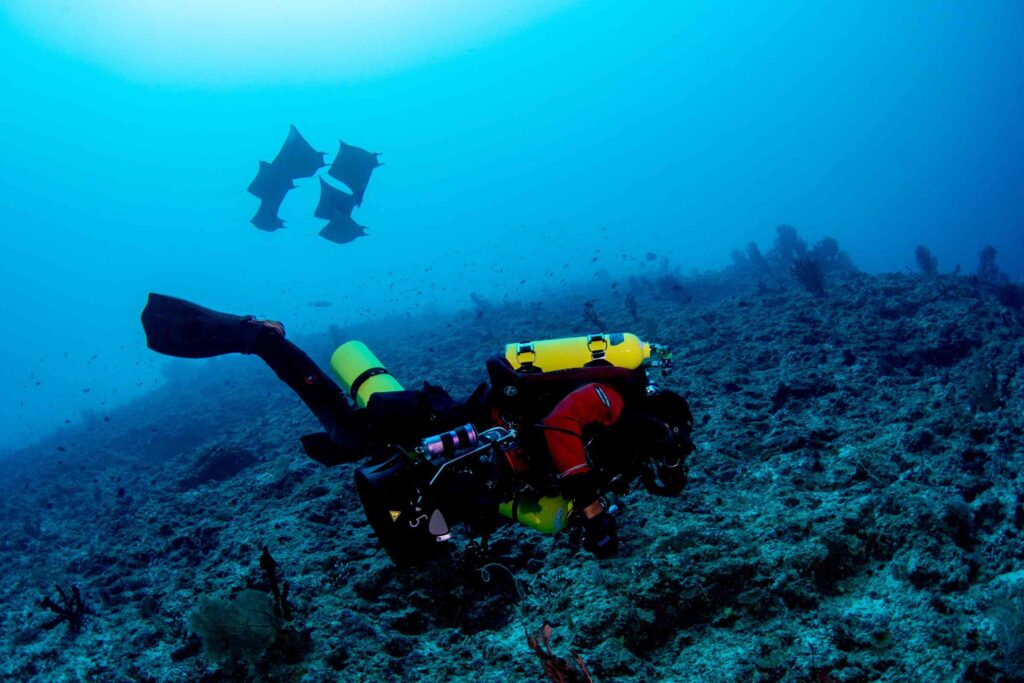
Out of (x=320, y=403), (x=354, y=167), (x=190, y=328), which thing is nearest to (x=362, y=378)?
(x=320, y=403)

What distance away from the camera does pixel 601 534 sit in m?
3.04

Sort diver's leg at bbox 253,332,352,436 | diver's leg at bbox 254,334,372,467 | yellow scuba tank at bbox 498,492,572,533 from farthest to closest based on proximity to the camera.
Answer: diver's leg at bbox 253,332,352,436 < diver's leg at bbox 254,334,372,467 < yellow scuba tank at bbox 498,492,572,533

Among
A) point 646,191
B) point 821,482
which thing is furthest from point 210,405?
point 646,191

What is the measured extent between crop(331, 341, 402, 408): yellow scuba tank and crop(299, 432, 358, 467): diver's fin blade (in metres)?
0.40

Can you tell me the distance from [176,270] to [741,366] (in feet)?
677

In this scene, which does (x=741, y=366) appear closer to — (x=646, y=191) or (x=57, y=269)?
(x=646, y=191)

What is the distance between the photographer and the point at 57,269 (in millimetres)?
165125

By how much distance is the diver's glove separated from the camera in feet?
9.90

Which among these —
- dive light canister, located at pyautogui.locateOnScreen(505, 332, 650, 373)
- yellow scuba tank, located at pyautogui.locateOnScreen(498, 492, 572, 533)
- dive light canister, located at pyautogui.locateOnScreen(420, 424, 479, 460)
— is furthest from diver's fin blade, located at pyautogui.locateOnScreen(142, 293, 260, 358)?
yellow scuba tank, located at pyautogui.locateOnScreen(498, 492, 572, 533)

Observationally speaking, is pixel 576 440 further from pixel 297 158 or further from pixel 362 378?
pixel 297 158

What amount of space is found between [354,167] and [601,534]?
57.7 feet

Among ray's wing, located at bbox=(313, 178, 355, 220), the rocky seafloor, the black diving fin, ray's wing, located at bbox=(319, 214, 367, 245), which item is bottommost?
the rocky seafloor

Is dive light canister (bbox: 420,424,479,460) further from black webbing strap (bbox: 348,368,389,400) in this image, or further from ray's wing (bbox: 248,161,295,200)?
ray's wing (bbox: 248,161,295,200)

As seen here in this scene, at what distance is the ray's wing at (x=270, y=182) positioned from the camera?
18.2m
